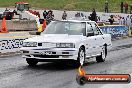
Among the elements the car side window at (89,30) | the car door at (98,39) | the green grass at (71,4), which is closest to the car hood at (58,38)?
the car side window at (89,30)

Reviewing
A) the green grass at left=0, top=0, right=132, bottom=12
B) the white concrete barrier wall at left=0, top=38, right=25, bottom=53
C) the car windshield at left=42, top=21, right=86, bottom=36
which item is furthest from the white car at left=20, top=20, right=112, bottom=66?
the green grass at left=0, top=0, right=132, bottom=12

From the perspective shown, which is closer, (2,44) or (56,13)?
(2,44)

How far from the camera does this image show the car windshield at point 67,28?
601 inches

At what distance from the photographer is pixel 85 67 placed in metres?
15.2

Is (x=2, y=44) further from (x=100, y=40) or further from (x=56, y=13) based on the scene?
(x=56, y=13)

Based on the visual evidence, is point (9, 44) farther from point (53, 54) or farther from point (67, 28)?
point (53, 54)

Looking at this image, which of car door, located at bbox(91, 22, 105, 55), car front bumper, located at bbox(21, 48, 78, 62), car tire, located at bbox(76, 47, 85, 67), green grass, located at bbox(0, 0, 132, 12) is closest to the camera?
car front bumper, located at bbox(21, 48, 78, 62)

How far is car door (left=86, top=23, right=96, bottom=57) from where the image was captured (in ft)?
50.5

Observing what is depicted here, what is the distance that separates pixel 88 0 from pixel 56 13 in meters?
24.3

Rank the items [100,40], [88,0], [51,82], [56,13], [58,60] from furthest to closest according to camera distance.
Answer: [88,0] < [56,13] < [100,40] < [58,60] < [51,82]

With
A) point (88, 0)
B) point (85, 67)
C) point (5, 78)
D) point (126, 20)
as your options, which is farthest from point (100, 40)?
point (88, 0)

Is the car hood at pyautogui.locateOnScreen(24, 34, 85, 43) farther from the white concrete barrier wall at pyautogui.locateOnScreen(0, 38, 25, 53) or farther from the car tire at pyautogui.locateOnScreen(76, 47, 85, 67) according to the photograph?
the white concrete barrier wall at pyautogui.locateOnScreen(0, 38, 25, 53)

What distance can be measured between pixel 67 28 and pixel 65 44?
1.40 meters

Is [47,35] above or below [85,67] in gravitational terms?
above
